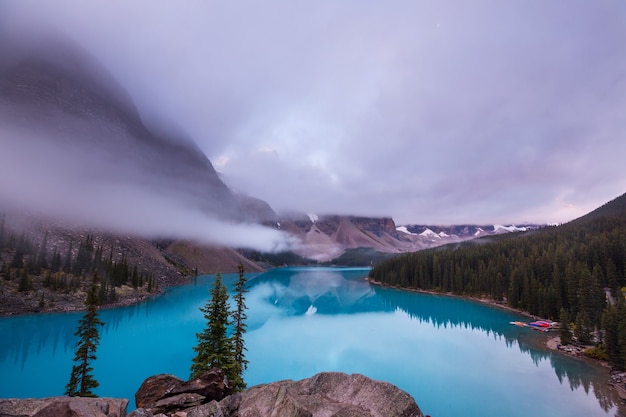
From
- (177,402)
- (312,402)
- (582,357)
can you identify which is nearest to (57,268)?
(177,402)

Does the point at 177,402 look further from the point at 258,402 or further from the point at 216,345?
the point at 216,345

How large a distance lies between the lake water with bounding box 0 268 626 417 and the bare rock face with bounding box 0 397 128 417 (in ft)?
103

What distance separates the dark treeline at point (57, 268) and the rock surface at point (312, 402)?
323ft

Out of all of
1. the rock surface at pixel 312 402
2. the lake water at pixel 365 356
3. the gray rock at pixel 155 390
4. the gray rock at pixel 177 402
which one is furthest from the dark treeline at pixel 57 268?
the rock surface at pixel 312 402

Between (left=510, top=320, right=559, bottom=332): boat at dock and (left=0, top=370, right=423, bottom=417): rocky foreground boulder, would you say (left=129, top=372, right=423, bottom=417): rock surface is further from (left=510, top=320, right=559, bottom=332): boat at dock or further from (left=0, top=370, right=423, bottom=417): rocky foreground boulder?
(left=510, top=320, right=559, bottom=332): boat at dock

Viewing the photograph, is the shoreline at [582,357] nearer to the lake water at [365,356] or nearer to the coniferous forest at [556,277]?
the lake water at [365,356]

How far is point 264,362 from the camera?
50562 mm

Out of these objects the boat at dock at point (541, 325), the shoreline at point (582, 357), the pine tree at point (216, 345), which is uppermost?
the pine tree at point (216, 345)

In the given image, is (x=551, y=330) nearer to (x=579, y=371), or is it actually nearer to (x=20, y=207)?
(x=579, y=371)

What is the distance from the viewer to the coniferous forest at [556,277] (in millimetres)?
60062

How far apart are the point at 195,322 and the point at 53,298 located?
46.9 meters

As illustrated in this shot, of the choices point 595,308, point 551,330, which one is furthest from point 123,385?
point 595,308

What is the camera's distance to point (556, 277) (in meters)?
90.2

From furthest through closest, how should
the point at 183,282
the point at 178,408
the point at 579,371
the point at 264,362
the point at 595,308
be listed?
the point at 183,282
the point at 595,308
the point at 264,362
the point at 579,371
the point at 178,408
